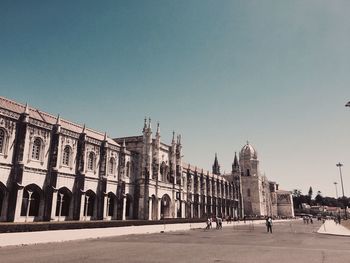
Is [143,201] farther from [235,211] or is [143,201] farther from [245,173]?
[245,173]

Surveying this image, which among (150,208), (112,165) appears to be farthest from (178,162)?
(112,165)

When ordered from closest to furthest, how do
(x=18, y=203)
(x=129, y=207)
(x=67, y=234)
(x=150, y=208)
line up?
(x=67, y=234)
(x=18, y=203)
(x=129, y=207)
(x=150, y=208)

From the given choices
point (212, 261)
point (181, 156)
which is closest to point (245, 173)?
point (181, 156)

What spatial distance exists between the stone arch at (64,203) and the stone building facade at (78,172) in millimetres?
106

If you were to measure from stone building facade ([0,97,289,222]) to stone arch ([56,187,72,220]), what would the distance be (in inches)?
4.2

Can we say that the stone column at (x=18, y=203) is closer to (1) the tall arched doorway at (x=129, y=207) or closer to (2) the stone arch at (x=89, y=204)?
(2) the stone arch at (x=89, y=204)

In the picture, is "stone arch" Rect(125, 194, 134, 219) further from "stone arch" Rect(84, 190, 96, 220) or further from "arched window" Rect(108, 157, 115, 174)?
"stone arch" Rect(84, 190, 96, 220)

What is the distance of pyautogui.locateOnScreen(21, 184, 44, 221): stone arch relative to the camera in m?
29.6

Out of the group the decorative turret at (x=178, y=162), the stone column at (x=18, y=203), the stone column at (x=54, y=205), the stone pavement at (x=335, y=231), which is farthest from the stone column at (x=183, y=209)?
the stone column at (x=18, y=203)

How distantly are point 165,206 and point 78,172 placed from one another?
20.9 m

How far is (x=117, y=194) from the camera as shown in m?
42.2

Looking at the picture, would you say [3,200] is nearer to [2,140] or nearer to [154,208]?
[2,140]

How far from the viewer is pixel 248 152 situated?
109312mm

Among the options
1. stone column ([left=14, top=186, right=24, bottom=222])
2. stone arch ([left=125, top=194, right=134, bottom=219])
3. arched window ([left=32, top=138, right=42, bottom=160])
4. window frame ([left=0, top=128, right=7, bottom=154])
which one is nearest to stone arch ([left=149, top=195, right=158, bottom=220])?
stone arch ([left=125, top=194, right=134, bottom=219])
